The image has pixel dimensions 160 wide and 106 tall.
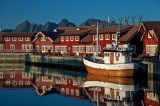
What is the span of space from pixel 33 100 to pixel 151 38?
28493 millimetres

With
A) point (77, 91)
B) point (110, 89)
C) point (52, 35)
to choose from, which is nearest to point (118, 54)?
point (110, 89)

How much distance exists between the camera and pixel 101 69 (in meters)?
53.3

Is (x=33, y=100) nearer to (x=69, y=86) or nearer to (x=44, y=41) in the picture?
(x=69, y=86)

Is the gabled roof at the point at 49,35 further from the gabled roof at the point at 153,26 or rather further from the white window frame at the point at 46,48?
the gabled roof at the point at 153,26

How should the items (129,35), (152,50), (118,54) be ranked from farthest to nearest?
1. (129,35)
2. (152,50)
3. (118,54)

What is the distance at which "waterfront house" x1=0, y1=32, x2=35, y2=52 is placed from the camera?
308 ft

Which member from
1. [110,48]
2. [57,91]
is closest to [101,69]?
[110,48]

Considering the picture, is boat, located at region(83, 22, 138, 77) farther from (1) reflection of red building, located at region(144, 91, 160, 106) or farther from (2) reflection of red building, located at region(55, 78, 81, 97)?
(1) reflection of red building, located at region(144, 91, 160, 106)

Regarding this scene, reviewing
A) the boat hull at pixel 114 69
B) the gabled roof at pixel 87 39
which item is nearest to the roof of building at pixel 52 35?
the gabled roof at pixel 87 39

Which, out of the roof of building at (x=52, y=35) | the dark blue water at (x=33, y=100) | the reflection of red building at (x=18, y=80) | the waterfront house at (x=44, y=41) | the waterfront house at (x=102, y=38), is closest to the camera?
the dark blue water at (x=33, y=100)

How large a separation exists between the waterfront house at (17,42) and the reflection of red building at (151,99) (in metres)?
57.6

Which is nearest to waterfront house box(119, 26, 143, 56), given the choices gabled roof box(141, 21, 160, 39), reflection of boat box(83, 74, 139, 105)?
gabled roof box(141, 21, 160, 39)

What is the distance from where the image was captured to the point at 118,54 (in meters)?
51.1

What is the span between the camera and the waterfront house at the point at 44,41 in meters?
85.2
